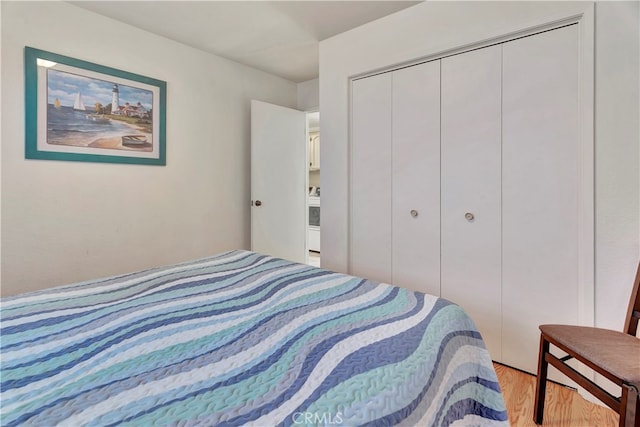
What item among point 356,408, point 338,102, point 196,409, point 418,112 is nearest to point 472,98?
point 418,112

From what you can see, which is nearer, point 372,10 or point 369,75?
point 372,10

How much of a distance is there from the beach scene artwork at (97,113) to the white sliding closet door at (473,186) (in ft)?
8.00

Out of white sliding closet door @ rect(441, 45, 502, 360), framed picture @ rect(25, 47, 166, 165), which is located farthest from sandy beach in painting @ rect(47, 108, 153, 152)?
white sliding closet door @ rect(441, 45, 502, 360)

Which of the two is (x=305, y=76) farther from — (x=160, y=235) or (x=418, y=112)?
(x=160, y=235)

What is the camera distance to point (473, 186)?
2.15m

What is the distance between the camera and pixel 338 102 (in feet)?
9.34

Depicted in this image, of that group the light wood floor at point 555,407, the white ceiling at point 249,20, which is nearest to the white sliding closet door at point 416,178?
the white ceiling at point 249,20

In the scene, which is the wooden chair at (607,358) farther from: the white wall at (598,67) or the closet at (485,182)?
the closet at (485,182)

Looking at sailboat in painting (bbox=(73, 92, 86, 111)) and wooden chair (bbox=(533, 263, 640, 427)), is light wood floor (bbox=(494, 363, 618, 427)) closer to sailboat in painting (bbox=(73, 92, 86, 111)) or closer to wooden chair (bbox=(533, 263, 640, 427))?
wooden chair (bbox=(533, 263, 640, 427))

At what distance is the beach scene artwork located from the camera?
2.32m

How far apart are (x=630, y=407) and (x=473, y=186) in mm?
1342

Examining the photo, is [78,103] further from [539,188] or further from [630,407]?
[630,407]

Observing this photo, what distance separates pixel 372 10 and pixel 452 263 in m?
1.96
